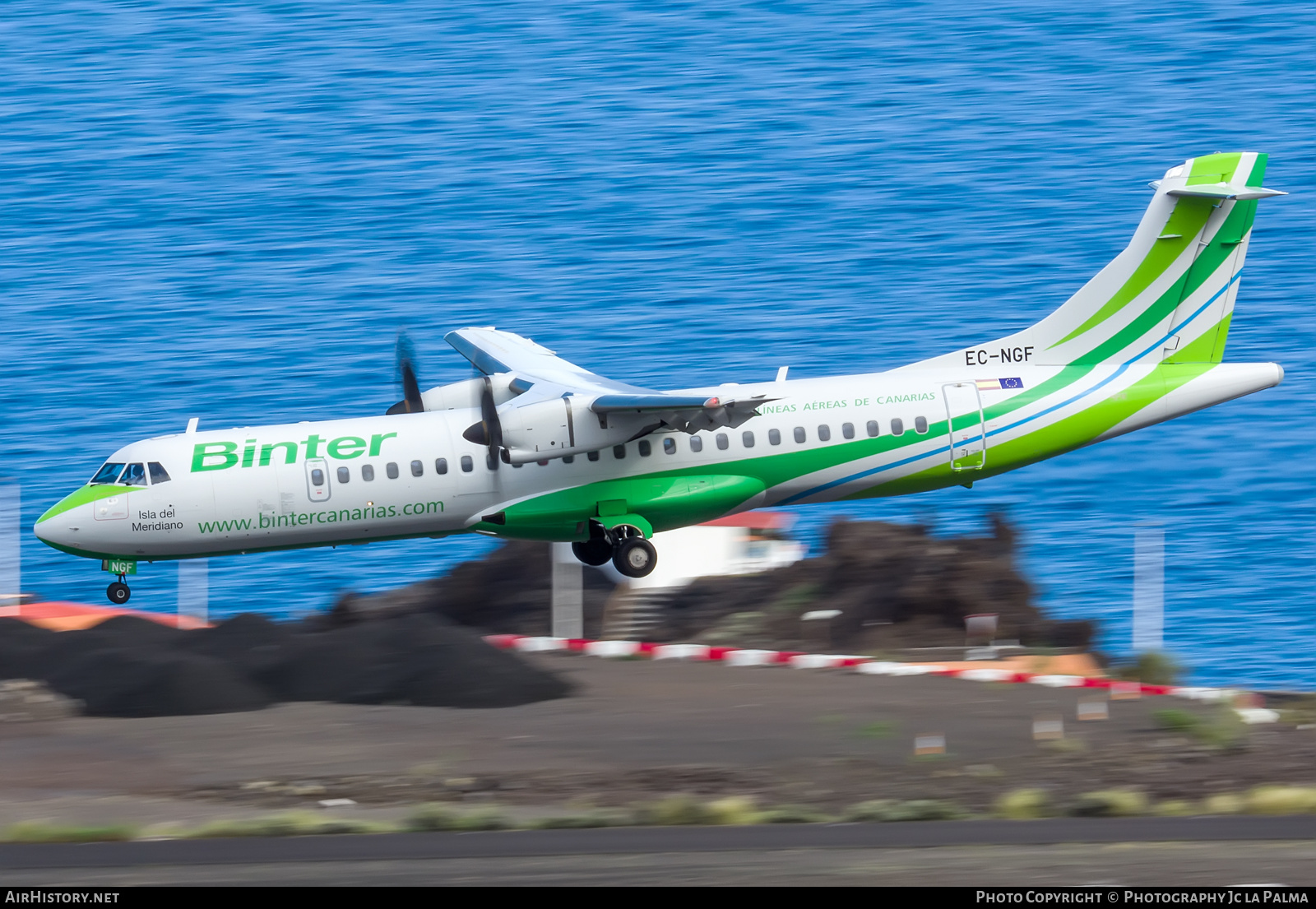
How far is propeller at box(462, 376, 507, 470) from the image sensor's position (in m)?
28.8

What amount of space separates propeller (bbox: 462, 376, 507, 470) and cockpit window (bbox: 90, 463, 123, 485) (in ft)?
20.9

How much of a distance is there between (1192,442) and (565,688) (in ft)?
139

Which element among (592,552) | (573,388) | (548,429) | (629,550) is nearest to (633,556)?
(629,550)

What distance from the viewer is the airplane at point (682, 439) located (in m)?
29.2

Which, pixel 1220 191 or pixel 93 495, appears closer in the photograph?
pixel 93 495

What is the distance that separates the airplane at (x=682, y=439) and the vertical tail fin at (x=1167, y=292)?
0.04 metres

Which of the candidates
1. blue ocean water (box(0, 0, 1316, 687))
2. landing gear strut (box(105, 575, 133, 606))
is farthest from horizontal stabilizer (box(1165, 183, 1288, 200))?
landing gear strut (box(105, 575, 133, 606))

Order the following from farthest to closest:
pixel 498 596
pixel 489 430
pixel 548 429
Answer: pixel 498 596 → pixel 489 430 → pixel 548 429

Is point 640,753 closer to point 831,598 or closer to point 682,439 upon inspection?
point 682,439

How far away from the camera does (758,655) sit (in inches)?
1265

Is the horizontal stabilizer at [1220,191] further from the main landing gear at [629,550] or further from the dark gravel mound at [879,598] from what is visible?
the main landing gear at [629,550]

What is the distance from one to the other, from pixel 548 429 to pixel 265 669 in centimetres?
697

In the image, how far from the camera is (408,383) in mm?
32531

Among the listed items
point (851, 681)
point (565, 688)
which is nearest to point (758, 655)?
point (851, 681)
